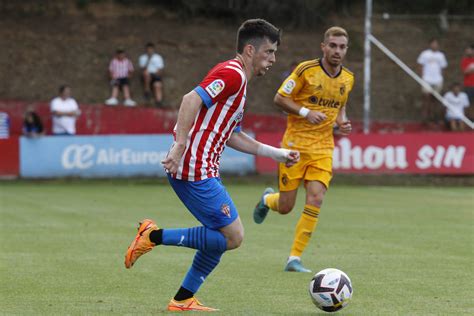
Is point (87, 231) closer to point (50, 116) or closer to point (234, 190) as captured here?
point (234, 190)

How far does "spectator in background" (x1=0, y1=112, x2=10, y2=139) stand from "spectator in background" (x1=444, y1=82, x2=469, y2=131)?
11726 millimetres

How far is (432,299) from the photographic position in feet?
27.9

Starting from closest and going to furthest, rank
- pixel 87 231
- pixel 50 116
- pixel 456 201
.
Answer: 1. pixel 87 231
2. pixel 456 201
3. pixel 50 116

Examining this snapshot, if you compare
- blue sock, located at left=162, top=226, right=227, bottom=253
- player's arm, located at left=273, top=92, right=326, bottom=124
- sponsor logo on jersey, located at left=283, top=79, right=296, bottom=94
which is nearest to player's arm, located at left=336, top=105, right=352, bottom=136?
player's arm, located at left=273, top=92, right=326, bottom=124

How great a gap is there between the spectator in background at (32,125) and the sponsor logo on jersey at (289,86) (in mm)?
15354

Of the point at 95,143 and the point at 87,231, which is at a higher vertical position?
the point at 87,231

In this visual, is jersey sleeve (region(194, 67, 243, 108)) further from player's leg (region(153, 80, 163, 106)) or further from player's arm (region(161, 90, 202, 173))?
player's leg (region(153, 80, 163, 106))

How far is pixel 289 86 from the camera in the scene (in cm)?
1104

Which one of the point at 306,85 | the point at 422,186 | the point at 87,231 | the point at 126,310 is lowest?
the point at 422,186

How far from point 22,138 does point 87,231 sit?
38.3 feet

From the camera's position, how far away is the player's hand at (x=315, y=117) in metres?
10.8

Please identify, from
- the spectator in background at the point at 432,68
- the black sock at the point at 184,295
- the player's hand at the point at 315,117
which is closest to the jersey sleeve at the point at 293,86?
the player's hand at the point at 315,117

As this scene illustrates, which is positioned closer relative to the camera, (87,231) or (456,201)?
(87,231)

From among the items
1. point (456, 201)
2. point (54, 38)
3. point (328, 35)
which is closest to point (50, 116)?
point (54, 38)
